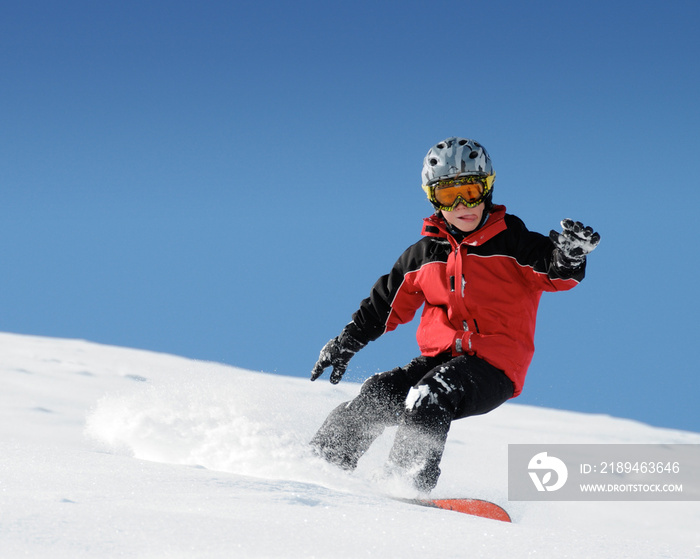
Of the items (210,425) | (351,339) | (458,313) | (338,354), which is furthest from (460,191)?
(210,425)

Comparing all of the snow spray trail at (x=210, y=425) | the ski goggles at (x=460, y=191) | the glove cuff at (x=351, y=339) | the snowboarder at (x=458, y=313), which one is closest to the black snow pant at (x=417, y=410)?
the snowboarder at (x=458, y=313)

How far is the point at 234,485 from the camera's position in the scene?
2.21 m

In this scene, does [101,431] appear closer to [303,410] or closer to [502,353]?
[303,410]

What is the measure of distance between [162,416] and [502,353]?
2300 mm

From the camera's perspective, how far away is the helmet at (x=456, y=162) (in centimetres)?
388

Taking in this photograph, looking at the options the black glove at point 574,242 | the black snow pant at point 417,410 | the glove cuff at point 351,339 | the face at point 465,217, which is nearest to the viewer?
the black snow pant at point 417,410

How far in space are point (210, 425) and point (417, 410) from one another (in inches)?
65.0

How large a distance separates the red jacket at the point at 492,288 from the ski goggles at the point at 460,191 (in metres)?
0.13

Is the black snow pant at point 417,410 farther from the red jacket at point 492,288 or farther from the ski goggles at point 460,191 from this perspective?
the ski goggles at point 460,191

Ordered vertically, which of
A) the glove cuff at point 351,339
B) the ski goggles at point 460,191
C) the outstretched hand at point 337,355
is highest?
the ski goggles at point 460,191

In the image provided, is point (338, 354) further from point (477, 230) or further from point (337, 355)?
point (477, 230)

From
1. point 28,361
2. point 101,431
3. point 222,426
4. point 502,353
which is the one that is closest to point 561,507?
point 502,353

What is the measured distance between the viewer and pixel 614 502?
499 centimetres

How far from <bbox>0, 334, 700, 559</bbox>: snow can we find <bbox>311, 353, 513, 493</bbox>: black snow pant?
0.61 ft
